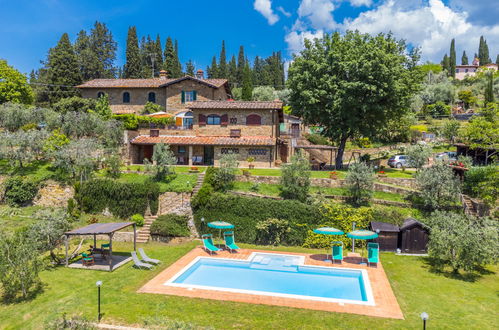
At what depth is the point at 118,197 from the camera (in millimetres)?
24000

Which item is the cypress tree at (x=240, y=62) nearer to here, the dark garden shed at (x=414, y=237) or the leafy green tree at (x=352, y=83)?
the leafy green tree at (x=352, y=83)

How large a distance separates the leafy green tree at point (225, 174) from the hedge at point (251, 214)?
1356mm

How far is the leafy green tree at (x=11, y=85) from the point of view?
43.6 m

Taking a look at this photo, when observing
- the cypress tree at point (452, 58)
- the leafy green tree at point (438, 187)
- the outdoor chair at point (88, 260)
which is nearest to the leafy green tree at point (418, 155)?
the leafy green tree at point (438, 187)

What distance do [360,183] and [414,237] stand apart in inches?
188

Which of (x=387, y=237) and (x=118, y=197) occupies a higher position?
(x=118, y=197)

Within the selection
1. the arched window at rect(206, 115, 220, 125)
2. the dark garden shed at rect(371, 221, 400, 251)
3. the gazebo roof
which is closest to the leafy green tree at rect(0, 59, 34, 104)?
the arched window at rect(206, 115, 220, 125)

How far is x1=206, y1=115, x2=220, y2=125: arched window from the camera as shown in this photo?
34.0 meters

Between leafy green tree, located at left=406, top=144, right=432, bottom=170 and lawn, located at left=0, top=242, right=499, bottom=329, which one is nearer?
lawn, located at left=0, top=242, right=499, bottom=329

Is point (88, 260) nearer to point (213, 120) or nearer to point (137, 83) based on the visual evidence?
point (213, 120)

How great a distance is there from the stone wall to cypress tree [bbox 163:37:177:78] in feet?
136

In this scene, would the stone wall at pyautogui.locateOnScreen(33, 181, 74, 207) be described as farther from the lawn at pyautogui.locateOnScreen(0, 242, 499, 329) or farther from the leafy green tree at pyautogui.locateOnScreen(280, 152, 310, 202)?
the leafy green tree at pyautogui.locateOnScreen(280, 152, 310, 202)

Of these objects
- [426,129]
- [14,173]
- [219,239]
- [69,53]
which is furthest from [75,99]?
[426,129]

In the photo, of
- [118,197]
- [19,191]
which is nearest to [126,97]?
[19,191]
